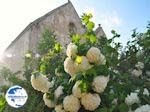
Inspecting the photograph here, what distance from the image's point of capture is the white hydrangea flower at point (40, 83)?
502 cm

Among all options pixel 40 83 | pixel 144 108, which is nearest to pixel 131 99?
pixel 144 108

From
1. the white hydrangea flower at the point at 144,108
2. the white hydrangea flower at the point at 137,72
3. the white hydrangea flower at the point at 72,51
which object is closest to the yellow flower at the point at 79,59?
the white hydrangea flower at the point at 72,51

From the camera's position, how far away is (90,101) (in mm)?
4652

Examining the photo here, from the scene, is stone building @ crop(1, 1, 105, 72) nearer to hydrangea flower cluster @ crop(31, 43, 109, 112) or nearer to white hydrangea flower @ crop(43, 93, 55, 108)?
white hydrangea flower @ crop(43, 93, 55, 108)

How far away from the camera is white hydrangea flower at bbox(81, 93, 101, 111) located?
465cm

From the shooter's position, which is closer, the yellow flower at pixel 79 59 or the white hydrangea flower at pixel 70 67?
the yellow flower at pixel 79 59

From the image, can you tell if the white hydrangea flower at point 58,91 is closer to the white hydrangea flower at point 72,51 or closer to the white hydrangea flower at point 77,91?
the white hydrangea flower at point 77,91

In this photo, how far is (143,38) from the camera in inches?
283

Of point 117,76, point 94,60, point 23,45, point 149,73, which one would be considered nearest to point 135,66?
point 149,73

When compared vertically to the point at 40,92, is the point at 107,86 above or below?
below

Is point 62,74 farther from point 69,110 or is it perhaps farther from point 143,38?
point 143,38

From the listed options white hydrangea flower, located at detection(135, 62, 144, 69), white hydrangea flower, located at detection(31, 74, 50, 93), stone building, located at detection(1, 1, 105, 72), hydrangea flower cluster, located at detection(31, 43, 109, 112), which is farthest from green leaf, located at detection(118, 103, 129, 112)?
stone building, located at detection(1, 1, 105, 72)

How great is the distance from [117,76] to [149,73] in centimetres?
181

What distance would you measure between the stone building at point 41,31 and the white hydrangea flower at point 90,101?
14625mm
